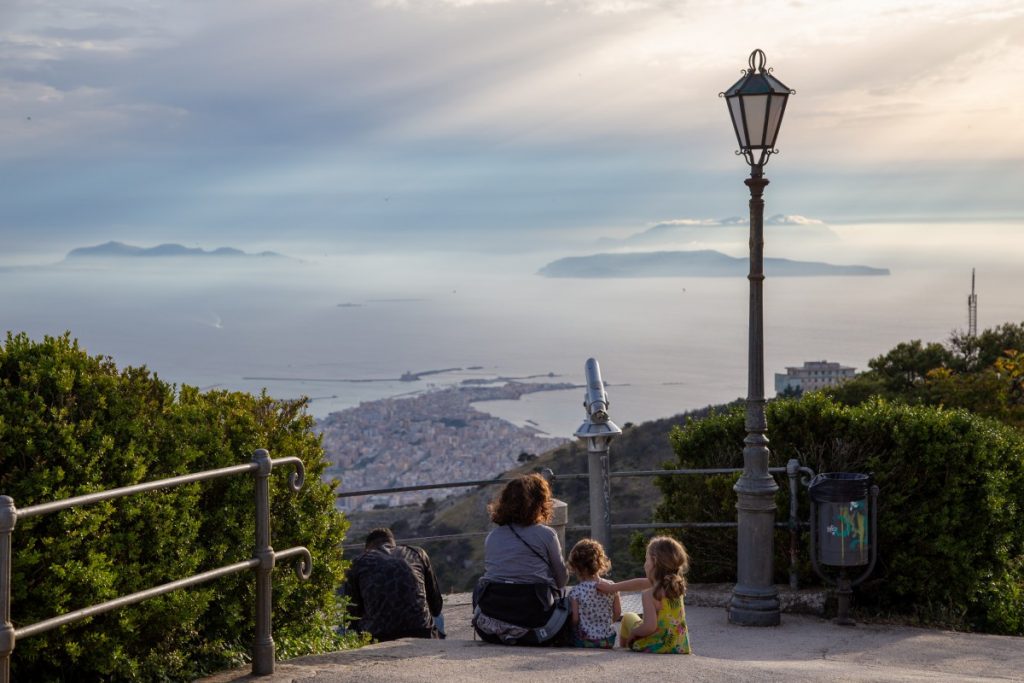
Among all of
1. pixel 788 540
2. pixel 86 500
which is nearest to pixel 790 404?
pixel 788 540

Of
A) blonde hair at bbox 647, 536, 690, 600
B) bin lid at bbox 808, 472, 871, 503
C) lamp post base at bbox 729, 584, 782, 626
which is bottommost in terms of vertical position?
lamp post base at bbox 729, 584, 782, 626

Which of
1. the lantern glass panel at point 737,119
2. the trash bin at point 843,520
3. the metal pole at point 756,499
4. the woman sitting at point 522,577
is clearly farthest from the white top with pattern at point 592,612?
the lantern glass panel at point 737,119

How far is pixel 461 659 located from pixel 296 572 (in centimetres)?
103

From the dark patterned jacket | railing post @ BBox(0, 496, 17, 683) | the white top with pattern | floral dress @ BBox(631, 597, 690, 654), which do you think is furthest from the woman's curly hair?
railing post @ BBox(0, 496, 17, 683)

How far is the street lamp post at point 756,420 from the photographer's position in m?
8.52

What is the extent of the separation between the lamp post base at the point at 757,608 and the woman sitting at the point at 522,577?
2.46 meters

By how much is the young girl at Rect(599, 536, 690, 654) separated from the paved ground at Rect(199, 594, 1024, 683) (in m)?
0.18

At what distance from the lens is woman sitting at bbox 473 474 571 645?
21.5ft

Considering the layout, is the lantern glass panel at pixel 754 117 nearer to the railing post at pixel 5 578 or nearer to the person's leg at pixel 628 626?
the person's leg at pixel 628 626

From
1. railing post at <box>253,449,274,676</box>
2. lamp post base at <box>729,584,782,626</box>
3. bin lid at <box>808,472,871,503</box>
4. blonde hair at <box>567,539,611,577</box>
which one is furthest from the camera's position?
lamp post base at <box>729,584,782,626</box>

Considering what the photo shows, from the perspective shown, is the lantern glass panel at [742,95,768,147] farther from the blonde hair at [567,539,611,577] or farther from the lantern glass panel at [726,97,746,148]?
the blonde hair at [567,539,611,577]

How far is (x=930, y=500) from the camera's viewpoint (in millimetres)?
8773

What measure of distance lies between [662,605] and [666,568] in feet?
0.79

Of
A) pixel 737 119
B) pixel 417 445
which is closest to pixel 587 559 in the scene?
pixel 737 119
